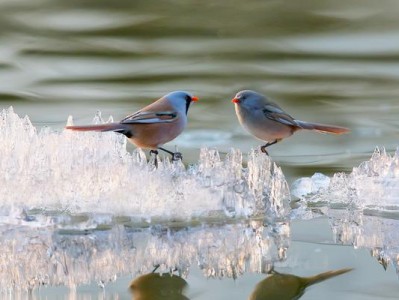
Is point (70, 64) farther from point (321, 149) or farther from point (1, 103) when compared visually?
point (321, 149)

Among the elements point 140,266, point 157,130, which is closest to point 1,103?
point 157,130

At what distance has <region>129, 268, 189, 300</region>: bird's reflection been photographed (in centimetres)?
264

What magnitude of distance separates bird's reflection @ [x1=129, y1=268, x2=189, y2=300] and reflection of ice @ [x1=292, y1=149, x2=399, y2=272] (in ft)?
1.95

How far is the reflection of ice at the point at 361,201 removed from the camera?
3.20 metres

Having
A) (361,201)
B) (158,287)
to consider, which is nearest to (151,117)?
(361,201)

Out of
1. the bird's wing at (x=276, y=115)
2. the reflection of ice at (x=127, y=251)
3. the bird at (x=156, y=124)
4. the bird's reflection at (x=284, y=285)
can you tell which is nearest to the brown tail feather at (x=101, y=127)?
the bird at (x=156, y=124)

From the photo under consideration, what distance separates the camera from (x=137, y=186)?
3.24 metres

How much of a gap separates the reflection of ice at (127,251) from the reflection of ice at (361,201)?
200mm

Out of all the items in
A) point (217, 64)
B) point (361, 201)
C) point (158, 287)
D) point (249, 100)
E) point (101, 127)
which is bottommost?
point (158, 287)

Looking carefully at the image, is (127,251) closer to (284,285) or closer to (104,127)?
(284,285)

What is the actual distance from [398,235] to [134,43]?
3.76m

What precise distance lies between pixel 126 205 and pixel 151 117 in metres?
0.56

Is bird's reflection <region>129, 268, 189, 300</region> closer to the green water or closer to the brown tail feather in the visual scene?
the brown tail feather

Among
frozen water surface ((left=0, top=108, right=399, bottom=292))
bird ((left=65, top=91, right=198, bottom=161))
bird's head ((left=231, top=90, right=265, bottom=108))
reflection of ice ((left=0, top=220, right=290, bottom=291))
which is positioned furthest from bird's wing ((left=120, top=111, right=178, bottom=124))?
reflection of ice ((left=0, top=220, right=290, bottom=291))
